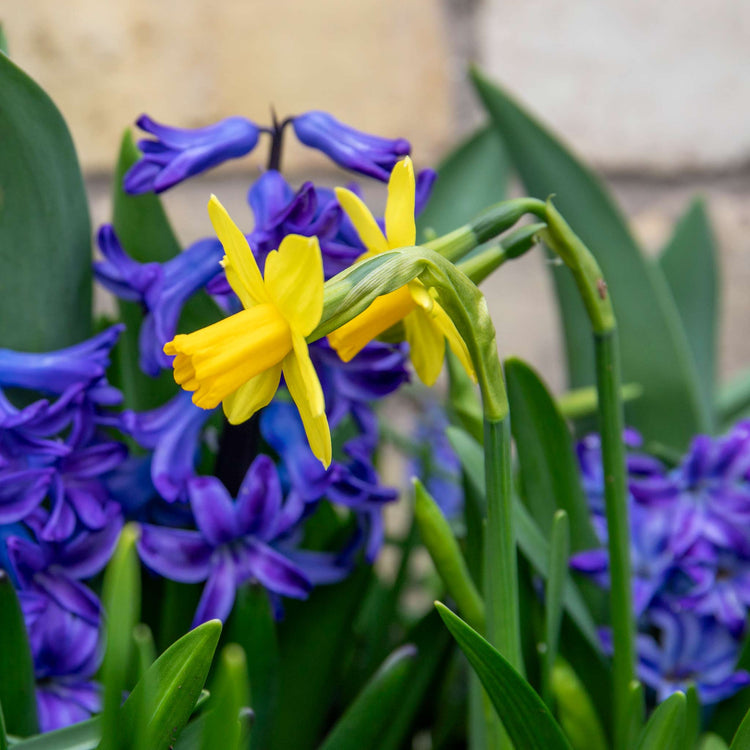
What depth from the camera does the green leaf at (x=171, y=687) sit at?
244 millimetres

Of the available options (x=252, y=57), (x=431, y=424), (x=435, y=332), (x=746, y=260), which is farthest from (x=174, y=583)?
(x=746, y=260)

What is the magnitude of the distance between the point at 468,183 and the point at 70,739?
41 cm

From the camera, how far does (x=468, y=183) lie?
0.56 meters

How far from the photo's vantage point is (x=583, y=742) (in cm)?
38

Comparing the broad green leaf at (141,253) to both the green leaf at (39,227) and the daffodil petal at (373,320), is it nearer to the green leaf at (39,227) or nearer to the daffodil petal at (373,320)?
the green leaf at (39,227)

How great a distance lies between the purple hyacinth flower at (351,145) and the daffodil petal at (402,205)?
83 mm

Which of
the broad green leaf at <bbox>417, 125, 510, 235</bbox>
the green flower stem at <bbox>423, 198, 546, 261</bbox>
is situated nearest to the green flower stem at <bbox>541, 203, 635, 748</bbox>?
the green flower stem at <bbox>423, 198, 546, 261</bbox>

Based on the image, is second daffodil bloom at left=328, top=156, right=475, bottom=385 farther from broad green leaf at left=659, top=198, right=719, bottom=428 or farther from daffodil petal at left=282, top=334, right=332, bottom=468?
broad green leaf at left=659, top=198, right=719, bottom=428

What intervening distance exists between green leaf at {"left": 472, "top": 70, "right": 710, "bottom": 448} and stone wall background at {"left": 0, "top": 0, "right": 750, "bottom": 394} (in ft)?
1.51

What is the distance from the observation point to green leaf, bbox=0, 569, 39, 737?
296 millimetres

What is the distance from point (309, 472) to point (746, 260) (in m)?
0.82

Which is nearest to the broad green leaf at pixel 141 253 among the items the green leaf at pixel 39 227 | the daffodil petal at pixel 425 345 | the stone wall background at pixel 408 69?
the green leaf at pixel 39 227

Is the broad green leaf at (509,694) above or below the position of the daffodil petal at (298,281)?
below

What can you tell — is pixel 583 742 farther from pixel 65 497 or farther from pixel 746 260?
pixel 746 260
